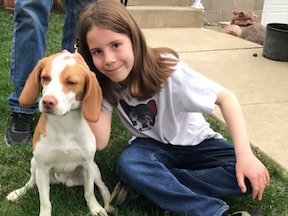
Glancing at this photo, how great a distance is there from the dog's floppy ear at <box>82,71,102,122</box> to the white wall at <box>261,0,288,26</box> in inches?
305

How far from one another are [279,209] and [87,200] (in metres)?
1.04

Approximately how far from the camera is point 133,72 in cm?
238

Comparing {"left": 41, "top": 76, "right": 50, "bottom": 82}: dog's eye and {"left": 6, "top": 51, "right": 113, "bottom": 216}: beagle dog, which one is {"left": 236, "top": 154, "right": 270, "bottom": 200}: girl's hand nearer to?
{"left": 6, "top": 51, "right": 113, "bottom": 216}: beagle dog

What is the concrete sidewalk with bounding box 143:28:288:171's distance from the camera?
11.1 feet

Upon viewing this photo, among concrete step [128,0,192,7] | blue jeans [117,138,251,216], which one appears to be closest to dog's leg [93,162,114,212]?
blue jeans [117,138,251,216]

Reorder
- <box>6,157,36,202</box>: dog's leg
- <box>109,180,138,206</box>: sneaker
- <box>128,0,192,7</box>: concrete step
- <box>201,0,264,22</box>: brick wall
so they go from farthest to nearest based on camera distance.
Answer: <box>201,0,264,22</box>: brick wall → <box>128,0,192,7</box>: concrete step → <box>6,157,36,202</box>: dog's leg → <box>109,180,138,206</box>: sneaker

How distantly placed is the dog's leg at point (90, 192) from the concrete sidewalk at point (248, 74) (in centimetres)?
129

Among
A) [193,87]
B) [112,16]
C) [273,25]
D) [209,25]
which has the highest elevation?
[112,16]

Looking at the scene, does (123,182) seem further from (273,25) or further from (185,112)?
(273,25)

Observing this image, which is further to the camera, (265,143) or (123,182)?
(265,143)

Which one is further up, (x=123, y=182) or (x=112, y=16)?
(x=112, y=16)

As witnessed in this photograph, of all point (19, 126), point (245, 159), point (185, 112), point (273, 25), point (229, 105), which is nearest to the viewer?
point (245, 159)

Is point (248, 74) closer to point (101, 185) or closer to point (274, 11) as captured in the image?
point (101, 185)

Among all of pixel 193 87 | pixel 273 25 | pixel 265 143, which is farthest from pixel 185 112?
pixel 273 25
